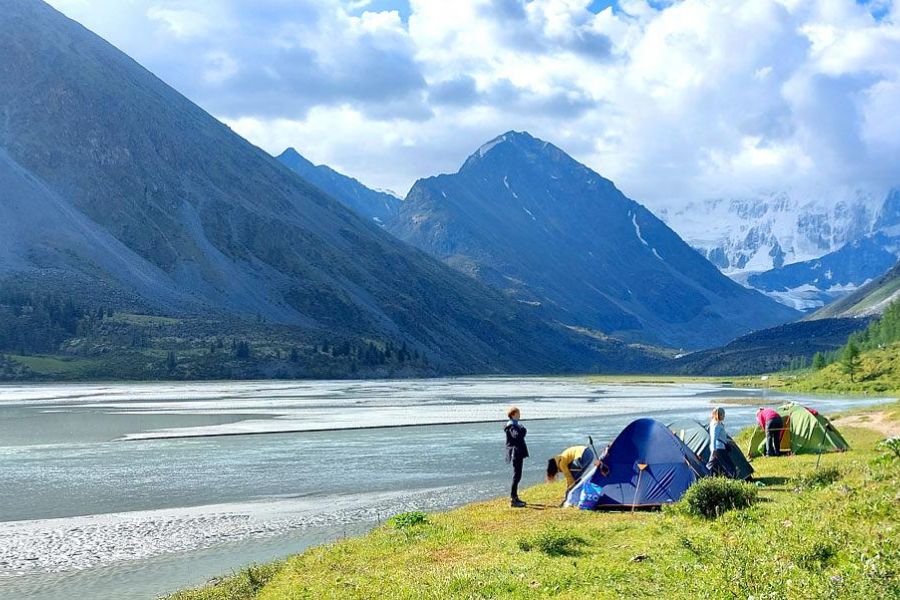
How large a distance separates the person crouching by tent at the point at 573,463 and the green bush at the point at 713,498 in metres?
7.67

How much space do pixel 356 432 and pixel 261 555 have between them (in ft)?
132

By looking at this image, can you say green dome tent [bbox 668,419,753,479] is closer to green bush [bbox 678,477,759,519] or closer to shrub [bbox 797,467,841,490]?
shrub [bbox 797,467,841,490]

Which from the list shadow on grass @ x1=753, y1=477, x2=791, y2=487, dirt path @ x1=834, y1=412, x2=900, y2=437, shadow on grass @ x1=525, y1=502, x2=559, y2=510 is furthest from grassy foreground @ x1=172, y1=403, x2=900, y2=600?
dirt path @ x1=834, y1=412, x2=900, y2=437

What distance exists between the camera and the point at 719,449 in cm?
2847

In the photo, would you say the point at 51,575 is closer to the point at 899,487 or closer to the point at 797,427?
the point at 899,487

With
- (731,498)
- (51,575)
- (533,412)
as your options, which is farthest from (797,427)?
(533,412)

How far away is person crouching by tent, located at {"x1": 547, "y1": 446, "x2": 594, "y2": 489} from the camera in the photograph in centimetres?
3006

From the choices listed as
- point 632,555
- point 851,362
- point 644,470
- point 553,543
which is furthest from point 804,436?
point 851,362

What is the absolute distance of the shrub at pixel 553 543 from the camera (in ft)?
61.9

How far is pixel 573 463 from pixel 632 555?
12814 mm

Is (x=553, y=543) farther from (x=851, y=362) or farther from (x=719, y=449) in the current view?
(x=851, y=362)

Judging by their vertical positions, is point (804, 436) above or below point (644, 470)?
below

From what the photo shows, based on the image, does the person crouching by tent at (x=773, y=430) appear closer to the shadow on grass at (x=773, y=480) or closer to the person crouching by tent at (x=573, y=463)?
the shadow on grass at (x=773, y=480)

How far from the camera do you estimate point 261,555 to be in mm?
24031
